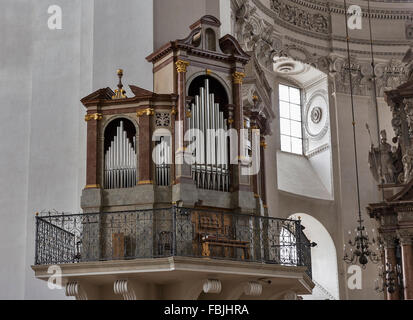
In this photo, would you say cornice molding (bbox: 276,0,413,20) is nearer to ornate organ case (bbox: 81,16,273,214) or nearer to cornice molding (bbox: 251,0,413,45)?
cornice molding (bbox: 251,0,413,45)

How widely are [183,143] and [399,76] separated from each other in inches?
651

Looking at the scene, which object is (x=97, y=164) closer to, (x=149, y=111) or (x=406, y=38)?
(x=149, y=111)

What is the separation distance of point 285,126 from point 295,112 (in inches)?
33.4

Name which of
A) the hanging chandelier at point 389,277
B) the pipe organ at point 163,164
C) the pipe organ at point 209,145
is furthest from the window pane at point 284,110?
the pipe organ at point 163,164

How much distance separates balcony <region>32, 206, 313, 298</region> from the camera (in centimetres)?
1264

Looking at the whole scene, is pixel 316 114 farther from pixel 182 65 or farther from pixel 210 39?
pixel 182 65

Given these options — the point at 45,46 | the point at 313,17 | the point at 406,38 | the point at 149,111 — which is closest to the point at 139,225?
the point at 149,111

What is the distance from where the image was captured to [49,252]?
13492mm

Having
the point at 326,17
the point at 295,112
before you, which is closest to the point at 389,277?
the point at 295,112

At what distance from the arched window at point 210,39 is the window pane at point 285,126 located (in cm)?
1306

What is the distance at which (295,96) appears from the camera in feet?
93.0

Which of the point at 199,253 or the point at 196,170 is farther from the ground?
the point at 196,170

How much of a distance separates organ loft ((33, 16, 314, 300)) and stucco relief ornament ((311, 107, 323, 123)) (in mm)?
13228

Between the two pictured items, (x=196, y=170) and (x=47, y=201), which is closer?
(x=196, y=170)
